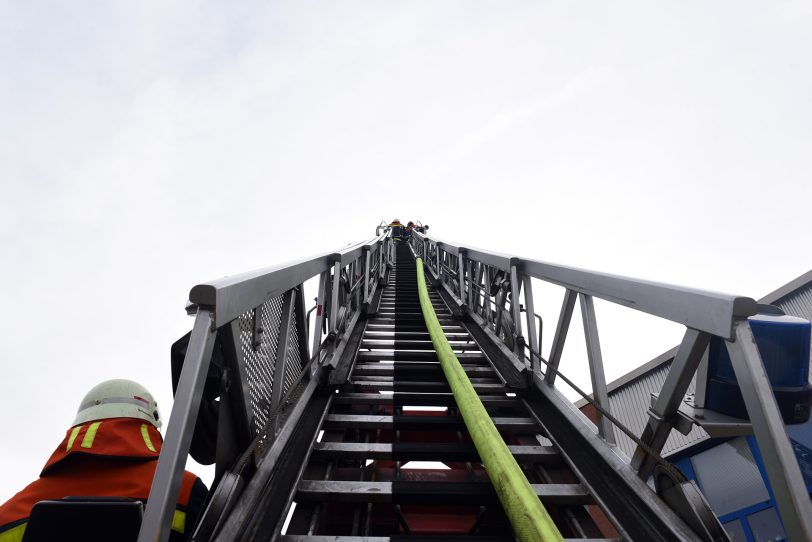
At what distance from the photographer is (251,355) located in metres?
1.68

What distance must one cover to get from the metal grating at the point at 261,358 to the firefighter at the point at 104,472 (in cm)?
40

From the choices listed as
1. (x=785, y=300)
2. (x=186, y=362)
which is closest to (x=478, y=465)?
(x=186, y=362)

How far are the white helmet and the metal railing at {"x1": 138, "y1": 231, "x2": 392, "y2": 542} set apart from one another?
0.58m

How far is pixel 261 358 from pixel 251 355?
0.15m

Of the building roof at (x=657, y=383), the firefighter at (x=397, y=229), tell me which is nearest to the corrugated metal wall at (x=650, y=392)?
the building roof at (x=657, y=383)

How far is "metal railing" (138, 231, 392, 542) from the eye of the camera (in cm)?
104

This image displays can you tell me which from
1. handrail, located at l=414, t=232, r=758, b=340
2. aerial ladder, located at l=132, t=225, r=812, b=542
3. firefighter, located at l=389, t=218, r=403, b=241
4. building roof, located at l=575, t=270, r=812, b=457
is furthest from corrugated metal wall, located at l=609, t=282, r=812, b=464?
firefighter, located at l=389, t=218, r=403, b=241

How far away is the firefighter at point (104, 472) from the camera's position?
129cm

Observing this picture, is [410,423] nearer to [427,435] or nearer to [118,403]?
[427,435]

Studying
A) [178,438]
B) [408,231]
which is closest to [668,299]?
[178,438]

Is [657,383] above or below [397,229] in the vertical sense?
below

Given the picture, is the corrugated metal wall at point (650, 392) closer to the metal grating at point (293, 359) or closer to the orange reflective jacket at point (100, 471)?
the metal grating at point (293, 359)

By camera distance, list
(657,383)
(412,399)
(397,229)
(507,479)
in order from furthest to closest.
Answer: (397,229), (657,383), (412,399), (507,479)

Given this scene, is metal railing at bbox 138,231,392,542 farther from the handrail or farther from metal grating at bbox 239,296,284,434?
the handrail
